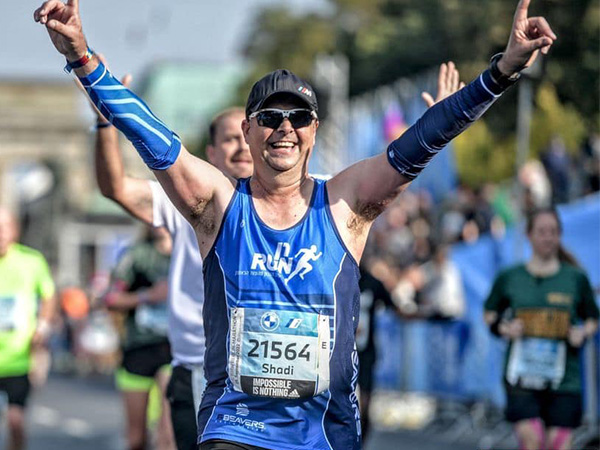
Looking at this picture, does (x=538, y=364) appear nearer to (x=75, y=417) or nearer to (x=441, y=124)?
(x=441, y=124)

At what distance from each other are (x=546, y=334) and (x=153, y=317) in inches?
133

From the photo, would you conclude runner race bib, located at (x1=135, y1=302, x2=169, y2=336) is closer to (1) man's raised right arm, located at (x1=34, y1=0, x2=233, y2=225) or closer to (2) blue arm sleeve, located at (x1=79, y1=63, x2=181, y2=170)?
(1) man's raised right arm, located at (x1=34, y1=0, x2=233, y2=225)

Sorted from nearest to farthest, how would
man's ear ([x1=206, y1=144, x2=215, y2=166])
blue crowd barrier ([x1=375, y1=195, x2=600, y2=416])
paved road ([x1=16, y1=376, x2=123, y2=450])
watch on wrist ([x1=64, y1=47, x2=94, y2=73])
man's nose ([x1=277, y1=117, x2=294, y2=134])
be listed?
watch on wrist ([x1=64, y1=47, x2=94, y2=73])
man's nose ([x1=277, y1=117, x2=294, y2=134])
man's ear ([x1=206, y1=144, x2=215, y2=166])
blue crowd barrier ([x1=375, y1=195, x2=600, y2=416])
paved road ([x1=16, y1=376, x2=123, y2=450])

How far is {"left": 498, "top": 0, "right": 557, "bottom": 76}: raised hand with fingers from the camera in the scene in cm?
502

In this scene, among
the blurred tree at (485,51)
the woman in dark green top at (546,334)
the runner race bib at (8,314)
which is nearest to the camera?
the woman in dark green top at (546,334)

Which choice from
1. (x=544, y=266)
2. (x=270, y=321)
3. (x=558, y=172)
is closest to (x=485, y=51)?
(x=558, y=172)

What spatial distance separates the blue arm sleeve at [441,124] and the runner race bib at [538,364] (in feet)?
13.9

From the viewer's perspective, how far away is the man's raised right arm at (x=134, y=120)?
5.18 meters

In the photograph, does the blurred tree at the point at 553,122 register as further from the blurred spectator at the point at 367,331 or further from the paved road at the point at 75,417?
the paved road at the point at 75,417

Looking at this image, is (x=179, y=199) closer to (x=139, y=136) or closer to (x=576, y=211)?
(x=139, y=136)

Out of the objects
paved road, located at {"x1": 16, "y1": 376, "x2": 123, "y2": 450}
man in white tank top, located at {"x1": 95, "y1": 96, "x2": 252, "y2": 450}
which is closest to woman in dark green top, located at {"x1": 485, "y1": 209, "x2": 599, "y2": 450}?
man in white tank top, located at {"x1": 95, "y1": 96, "x2": 252, "y2": 450}

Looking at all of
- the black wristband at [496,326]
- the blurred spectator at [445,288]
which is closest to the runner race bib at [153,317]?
the black wristband at [496,326]

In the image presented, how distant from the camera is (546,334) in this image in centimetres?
931

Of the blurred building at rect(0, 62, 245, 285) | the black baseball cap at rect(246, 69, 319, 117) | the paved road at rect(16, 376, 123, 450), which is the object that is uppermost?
the blurred building at rect(0, 62, 245, 285)
